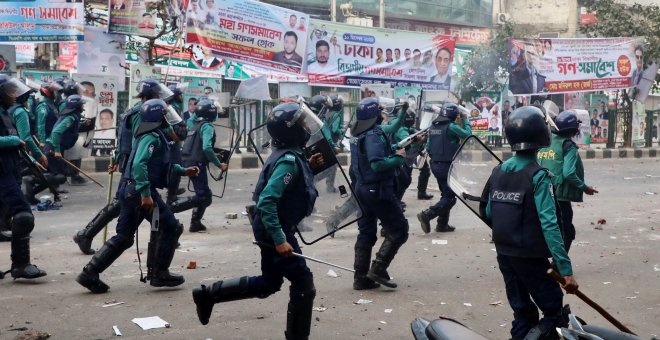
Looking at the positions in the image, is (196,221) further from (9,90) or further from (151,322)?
(151,322)

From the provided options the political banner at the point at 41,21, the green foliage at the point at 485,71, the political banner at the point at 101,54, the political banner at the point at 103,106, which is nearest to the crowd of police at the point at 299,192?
the political banner at the point at 103,106

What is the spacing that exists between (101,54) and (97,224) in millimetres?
11020

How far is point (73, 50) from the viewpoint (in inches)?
893

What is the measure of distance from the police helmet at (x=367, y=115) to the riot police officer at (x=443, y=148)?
10.3 ft

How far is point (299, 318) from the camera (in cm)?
523

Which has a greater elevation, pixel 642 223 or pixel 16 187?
pixel 16 187

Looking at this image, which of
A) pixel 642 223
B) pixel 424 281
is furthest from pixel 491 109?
pixel 424 281

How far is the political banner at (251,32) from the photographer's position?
17781mm

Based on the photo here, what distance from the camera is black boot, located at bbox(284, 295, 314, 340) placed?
205 inches

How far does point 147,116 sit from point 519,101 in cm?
1893

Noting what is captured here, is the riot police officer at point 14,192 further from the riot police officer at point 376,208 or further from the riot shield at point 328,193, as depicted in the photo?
the riot police officer at point 376,208

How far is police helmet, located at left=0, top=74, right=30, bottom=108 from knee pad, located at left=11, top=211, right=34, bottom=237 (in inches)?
37.1

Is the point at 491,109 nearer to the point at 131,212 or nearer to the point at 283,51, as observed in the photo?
the point at 283,51

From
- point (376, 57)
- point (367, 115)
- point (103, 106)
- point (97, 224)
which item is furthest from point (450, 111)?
point (376, 57)
